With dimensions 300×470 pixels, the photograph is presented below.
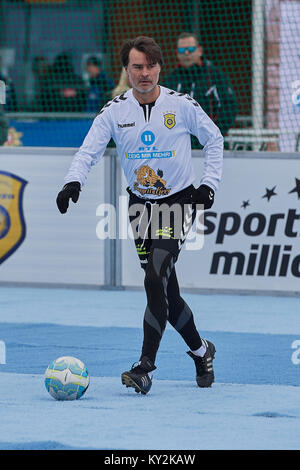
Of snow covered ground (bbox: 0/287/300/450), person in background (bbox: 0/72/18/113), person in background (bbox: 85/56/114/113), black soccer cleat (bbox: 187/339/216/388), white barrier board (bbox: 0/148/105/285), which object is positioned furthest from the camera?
person in background (bbox: 0/72/18/113)

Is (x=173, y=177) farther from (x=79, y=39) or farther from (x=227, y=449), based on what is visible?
(x=79, y=39)

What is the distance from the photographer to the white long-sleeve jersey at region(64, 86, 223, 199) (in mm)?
6668

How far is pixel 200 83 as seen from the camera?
11703mm

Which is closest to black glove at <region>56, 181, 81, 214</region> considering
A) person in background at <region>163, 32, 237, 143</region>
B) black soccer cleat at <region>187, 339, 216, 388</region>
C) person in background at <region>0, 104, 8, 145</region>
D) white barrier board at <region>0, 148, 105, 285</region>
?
black soccer cleat at <region>187, 339, 216, 388</region>

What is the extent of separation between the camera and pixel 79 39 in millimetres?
21312

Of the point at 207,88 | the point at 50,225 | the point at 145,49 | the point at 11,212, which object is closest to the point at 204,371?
the point at 145,49

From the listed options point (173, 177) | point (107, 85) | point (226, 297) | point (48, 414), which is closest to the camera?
point (48, 414)

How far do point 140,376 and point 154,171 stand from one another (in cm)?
129

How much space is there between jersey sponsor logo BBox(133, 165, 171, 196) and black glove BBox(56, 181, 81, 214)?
40 centimetres

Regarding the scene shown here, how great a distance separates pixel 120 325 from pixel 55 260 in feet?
7.58

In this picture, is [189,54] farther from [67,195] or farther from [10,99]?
[10,99]

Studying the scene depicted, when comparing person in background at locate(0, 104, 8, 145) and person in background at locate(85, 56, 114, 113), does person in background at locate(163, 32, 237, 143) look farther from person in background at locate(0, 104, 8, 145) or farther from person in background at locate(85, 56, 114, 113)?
person in background at locate(85, 56, 114, 113)

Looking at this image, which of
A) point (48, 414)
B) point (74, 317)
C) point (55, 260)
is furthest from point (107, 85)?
point (48, 414)

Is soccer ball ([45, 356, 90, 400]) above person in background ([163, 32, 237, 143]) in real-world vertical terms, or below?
below
